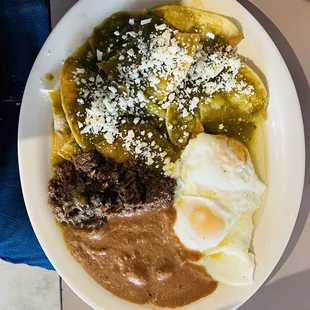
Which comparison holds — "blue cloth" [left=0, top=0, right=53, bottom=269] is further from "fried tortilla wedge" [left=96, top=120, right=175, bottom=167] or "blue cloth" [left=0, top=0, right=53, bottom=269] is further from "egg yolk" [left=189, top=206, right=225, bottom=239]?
"egg yolk" [left=189, top=206, right=225, bottom=239]

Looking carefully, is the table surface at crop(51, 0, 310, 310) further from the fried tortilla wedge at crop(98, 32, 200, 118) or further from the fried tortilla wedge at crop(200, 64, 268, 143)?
the fried tortilla wedge at crop(98, 32, 200, 118)

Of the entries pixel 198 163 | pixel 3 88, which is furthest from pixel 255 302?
pixel 3 88

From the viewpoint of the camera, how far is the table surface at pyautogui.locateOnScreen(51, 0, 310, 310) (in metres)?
1.96

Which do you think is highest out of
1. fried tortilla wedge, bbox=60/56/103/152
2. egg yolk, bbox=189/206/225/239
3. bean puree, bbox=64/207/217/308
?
fried tortilla wedge, bbox=60/56/103/152

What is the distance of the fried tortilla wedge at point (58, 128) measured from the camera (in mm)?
1871

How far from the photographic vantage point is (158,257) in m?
2.01

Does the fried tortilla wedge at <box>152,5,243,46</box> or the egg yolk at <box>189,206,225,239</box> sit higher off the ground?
the fried tortilla wedge at <box>152,5,243,46</box>

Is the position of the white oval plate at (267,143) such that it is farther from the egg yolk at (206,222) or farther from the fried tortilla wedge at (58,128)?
the egg yolk at (206,222)

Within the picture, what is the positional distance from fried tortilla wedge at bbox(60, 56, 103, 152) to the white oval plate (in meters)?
0.09

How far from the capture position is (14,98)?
6.56ft

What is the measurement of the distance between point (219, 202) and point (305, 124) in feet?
1.70

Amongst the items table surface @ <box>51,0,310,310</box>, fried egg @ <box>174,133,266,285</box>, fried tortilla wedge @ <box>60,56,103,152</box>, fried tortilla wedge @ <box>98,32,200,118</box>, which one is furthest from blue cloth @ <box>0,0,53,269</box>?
fried egg @ <box>174,133,266,285</box>

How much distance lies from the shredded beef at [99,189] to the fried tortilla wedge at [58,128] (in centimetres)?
5

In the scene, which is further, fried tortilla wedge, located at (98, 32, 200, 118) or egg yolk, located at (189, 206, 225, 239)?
egg yolk, located at (189, 206, 225, 239)
